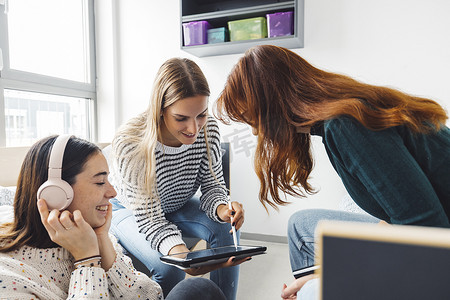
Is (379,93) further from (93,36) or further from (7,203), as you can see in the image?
(93,36)

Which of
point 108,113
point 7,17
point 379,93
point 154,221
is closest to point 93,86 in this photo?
point 108,113

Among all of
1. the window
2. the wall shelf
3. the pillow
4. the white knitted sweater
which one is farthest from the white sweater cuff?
the wall shelf

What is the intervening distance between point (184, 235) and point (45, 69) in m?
1.57

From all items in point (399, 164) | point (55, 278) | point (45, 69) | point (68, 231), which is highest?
point (45, 69)

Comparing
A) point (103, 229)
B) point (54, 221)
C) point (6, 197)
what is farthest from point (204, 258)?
point (6, 197)

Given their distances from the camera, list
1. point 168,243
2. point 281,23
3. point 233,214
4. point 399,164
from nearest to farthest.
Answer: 1. point 399,164
2. point 168,243
3. point 233,214
4. point 281,23

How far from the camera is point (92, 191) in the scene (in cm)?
76

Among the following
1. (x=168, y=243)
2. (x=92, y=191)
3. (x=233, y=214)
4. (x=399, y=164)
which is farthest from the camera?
(x=233, y=214)

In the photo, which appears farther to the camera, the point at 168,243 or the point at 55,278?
the point at 168,243

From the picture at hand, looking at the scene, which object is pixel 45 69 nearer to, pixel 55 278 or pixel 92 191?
pixel 92 191

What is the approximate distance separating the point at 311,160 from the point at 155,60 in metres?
1.77

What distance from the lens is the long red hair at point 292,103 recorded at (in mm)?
677

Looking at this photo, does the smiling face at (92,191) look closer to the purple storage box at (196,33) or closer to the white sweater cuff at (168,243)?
the white sweater cuff at (168,243)

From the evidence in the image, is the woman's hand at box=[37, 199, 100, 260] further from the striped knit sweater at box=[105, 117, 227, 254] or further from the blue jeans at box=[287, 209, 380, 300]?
the blue jeans at box=[287, 209, 380, 300]
